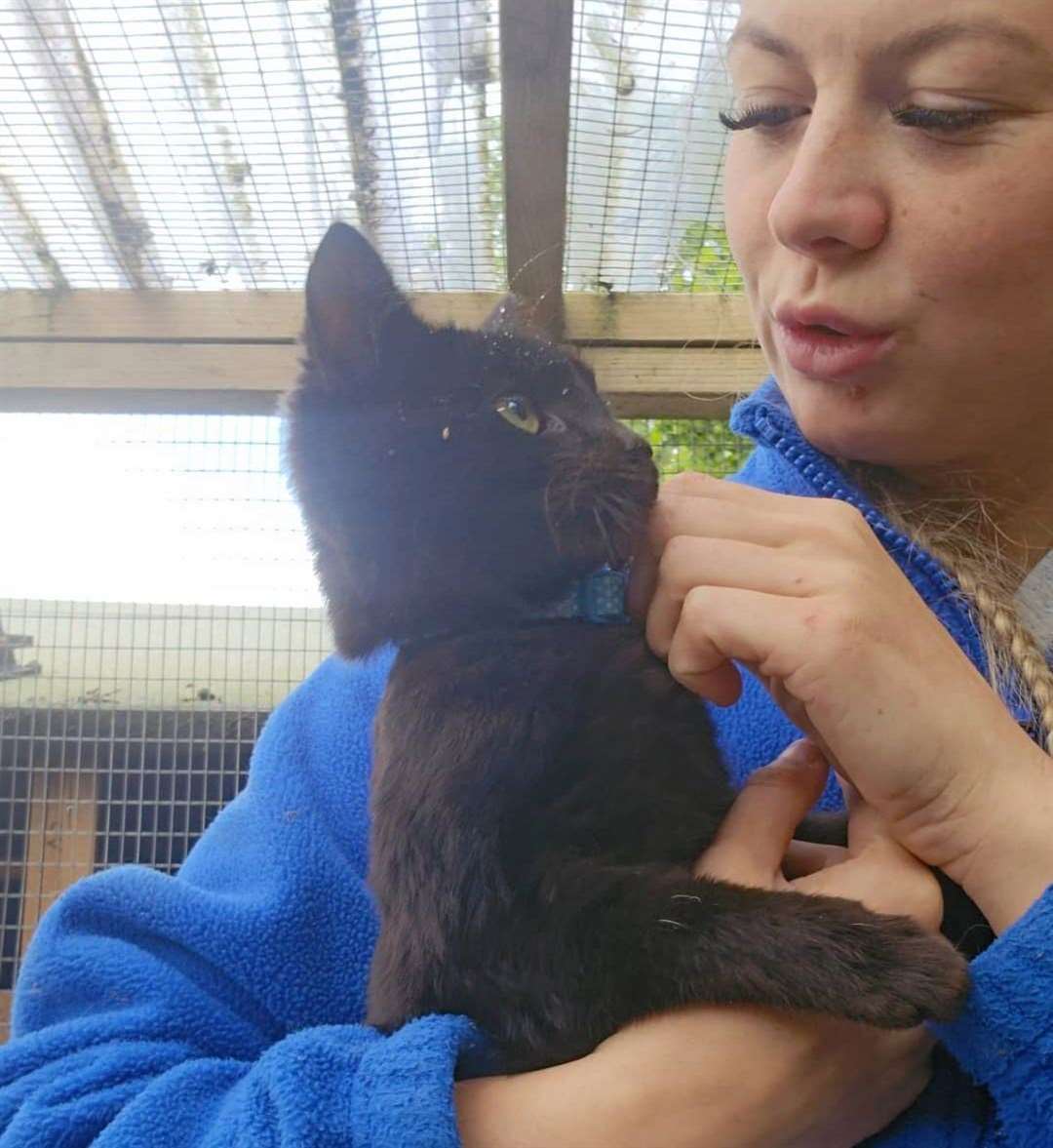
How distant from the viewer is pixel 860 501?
3.72ft

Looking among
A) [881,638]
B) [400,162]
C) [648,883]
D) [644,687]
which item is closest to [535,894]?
[648,883]

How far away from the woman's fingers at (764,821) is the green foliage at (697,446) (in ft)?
5.02

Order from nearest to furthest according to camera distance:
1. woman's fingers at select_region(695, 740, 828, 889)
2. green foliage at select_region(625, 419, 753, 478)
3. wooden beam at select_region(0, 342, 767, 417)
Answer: woman's fingers at select_region(695, 740, 828, 889) < wooden beam at select_region(0, 342, 767, 417) < green foliage at select_region(625, 419, 753, 478)

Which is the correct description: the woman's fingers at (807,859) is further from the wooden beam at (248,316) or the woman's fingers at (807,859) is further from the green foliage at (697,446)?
the green foliage at (697,446)

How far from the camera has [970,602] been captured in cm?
109

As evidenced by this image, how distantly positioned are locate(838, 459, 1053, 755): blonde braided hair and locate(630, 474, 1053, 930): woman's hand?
0.52 ft

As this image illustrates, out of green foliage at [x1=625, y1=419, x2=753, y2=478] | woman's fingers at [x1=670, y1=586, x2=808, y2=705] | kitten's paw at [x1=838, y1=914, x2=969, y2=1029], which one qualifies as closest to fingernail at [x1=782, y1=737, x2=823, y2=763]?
woman's fingers at [x1=670, y1=586, x2=808, y2=705]

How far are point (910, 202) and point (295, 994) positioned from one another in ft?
3.34

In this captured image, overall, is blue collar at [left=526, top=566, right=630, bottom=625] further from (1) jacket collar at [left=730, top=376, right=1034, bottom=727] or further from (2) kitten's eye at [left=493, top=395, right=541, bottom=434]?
(1) jacket collar at [left=730, top=376, right=1034, bottom=727]

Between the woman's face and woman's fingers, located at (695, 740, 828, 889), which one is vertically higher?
the woman's face

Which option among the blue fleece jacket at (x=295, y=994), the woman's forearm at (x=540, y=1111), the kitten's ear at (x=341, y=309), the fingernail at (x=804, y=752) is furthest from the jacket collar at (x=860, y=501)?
the woman's forearm at (x=540, y=1111)

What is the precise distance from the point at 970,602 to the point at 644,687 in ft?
1.27

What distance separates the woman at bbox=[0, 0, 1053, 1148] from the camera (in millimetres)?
769

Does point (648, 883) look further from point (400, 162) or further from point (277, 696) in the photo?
point (277, 696)
